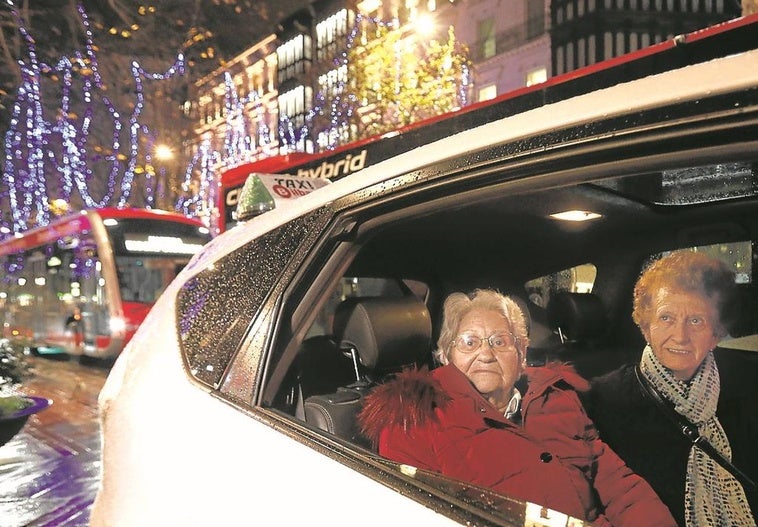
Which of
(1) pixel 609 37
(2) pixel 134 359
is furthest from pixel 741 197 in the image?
(1) pixel 609 37

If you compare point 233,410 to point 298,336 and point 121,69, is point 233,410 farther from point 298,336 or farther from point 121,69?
point 121,69

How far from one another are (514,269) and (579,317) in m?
0.39

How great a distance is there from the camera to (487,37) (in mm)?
33125

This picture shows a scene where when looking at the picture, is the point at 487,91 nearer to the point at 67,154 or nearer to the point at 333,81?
the point at 333,81

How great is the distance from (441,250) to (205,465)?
59.3 inches

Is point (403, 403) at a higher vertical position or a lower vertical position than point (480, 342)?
lower

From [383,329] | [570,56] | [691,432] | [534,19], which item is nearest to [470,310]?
[383,329]

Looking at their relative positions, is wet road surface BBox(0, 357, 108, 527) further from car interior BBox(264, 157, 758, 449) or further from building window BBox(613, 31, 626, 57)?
building window BBox(613, 31, 626, 57)

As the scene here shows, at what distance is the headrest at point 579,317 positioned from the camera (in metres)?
2.88

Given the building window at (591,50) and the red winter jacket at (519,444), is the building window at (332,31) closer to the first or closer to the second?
the building window at (591,50)

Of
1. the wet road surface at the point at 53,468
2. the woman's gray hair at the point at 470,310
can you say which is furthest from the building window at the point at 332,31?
the woman's gray hair at the point at 470,310

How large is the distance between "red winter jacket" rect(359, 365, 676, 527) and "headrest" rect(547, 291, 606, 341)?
3.03 ft

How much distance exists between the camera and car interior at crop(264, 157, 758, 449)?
164 cm

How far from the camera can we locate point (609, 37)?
3042 centimetres
